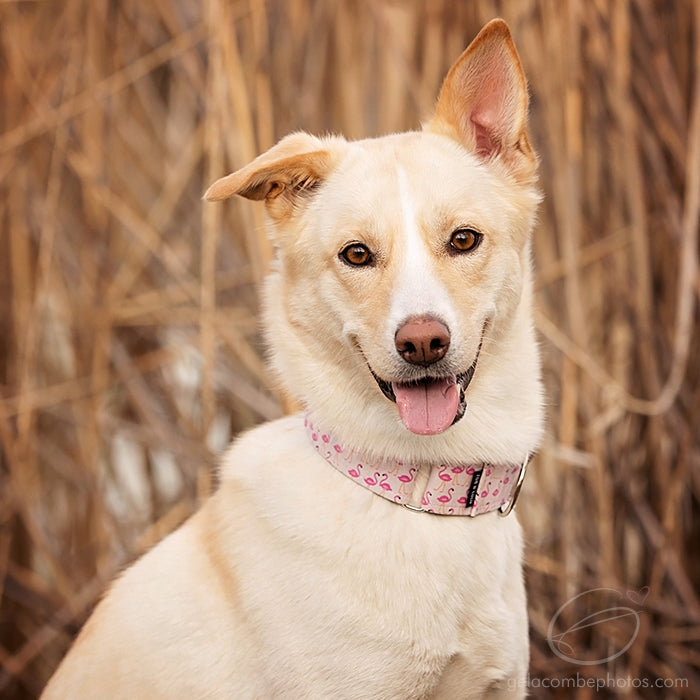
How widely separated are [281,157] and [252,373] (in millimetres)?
1390

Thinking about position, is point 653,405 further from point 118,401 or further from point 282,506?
point 118,401

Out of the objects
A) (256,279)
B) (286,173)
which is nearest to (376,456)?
(286,173)

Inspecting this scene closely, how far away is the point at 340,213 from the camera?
164 cm

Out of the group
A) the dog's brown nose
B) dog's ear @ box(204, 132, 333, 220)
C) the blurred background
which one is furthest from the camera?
the blurred background

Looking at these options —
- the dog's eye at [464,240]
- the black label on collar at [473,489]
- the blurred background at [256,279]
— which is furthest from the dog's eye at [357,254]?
the blurred background at [256,279]

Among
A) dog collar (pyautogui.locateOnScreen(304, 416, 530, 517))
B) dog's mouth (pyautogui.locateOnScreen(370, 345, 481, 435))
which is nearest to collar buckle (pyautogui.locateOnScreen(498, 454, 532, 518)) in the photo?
dog collar (pyautogui.locateOnScreen(304, 416, 530, 517))

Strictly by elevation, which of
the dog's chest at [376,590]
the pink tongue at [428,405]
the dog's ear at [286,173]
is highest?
the dog's ear at [286,173]

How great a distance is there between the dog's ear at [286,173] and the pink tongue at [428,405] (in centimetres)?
40

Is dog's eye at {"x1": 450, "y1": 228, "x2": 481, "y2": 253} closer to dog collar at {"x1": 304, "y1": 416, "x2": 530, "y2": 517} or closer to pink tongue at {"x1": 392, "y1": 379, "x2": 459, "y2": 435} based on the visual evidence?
pink tongue at {"x1": 392, "y1": 379, "x2": 459, "y2": 435}

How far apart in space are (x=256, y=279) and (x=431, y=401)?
1.00 metres

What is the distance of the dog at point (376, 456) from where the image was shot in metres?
1.51

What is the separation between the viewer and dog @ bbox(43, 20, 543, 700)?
4.94ft

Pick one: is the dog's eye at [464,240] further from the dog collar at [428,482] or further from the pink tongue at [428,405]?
the dog collar at [428,482]

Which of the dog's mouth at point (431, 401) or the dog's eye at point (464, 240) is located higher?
the dog's eye at point (464, 240)
